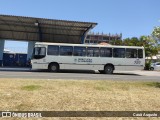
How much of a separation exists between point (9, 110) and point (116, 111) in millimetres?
2758

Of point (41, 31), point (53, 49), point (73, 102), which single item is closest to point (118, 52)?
point (53, 49)

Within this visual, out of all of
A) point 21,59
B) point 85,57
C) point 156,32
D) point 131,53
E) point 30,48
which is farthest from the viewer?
point 30,48

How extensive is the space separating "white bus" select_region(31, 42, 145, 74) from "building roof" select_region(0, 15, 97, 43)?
7.65 meters

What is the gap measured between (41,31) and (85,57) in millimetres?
14886

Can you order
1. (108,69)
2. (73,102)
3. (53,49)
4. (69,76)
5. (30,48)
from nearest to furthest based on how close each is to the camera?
(73,102)
(69,76)
(53,49)
(108,69)
(30,48)

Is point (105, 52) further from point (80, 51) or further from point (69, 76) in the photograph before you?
point (69, 76)

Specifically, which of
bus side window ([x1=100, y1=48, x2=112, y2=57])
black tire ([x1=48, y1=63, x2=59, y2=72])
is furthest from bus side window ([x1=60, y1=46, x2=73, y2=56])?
bus side window ([x1=100, y1=48, x2=112, y2=57])

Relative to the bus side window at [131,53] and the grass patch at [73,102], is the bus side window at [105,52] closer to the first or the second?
the bus side window at [131,53]

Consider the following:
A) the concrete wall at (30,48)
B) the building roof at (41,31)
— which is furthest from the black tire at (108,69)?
the concrete wall at (30,48)

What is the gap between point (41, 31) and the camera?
38.2m

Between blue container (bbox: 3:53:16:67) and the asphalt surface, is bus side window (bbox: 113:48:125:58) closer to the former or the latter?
the asphalt surface

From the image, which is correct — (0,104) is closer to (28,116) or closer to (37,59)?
(28,116)

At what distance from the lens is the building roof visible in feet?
112

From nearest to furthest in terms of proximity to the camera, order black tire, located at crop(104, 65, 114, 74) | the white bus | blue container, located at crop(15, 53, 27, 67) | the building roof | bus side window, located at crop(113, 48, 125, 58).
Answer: the white bus, black tire, located at crop(104, 65, 114, 74), bus side window, located at crop(113, 48, 125, 58), the building roof, blue container, located at crop(15, 53, 27, 67)
